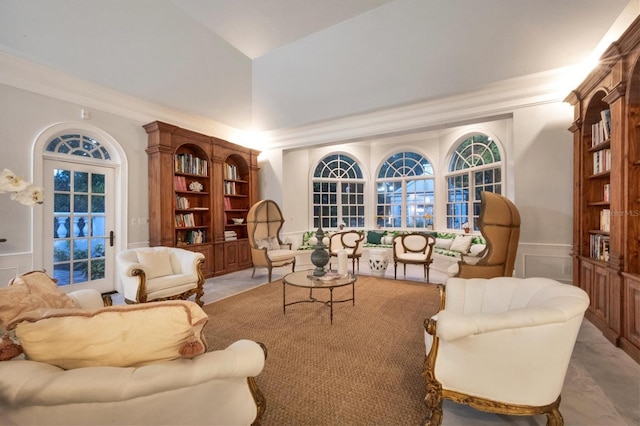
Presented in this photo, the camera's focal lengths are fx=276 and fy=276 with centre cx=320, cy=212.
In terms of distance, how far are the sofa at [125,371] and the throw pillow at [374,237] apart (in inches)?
242

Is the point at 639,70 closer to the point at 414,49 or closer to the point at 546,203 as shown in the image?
the point at 546,203

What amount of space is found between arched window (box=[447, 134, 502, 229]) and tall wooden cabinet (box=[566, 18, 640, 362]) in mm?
2217

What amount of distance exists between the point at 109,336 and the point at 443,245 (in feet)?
19.8

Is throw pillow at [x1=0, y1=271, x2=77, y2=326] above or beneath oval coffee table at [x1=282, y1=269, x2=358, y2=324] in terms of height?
above

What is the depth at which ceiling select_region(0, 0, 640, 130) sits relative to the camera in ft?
10.4

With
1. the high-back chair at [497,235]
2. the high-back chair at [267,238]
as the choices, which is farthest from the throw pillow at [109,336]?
the high-back chair at [267,238]

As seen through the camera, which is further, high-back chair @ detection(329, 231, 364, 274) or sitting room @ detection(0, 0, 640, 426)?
high-back chair @ detection(329, 231, 364, 274)

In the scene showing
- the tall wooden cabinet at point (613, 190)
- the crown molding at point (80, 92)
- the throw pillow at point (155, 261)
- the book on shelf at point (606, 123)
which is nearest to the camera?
the tall wooden cabinet at point (613, 190)

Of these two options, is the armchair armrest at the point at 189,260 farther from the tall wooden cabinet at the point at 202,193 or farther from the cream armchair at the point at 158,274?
the tall wooden cabinet at the point at 202,193

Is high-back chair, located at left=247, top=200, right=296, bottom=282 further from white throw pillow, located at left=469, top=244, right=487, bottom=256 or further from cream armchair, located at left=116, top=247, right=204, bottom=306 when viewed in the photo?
white throw pillow, located at left=469, top=244, right=487, bottom=256

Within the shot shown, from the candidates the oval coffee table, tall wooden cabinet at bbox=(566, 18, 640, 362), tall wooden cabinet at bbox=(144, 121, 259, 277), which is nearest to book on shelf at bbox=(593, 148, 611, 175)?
tall wooden cabinet at bbox=(566, 18, 640, 362)

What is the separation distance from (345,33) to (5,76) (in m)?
4.20

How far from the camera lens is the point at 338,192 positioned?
25.1ft

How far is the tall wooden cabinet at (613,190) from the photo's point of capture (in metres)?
2.36
